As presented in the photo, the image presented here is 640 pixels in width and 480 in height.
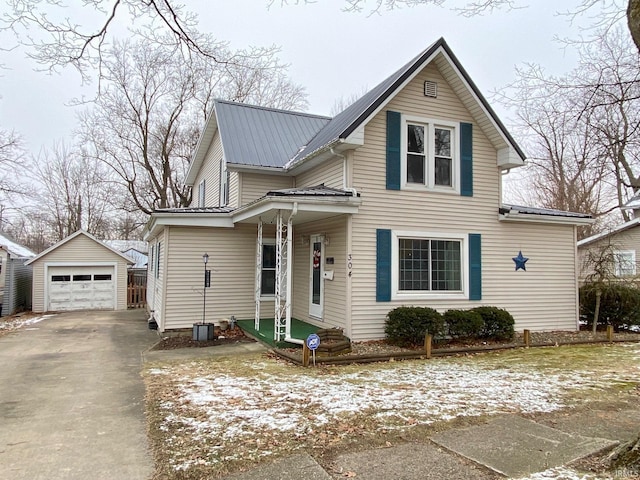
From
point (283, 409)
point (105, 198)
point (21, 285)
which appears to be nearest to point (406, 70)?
point (283, 409)

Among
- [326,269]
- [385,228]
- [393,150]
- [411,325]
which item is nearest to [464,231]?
[385,228]

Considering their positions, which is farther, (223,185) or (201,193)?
(201,193)

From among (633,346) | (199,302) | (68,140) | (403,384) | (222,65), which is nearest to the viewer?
(403,384)

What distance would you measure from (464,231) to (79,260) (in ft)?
54.7

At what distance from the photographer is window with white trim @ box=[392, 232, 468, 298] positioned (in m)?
9.98

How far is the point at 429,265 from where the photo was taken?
1030cm

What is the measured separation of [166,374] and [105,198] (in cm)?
2740

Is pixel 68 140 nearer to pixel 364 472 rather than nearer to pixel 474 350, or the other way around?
pixel 474 350

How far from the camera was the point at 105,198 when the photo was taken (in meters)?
31.0

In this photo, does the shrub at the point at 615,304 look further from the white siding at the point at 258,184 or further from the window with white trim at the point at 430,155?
the white siding at the point at 258,184

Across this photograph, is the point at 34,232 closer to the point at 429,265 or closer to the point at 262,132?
the point at 262,132

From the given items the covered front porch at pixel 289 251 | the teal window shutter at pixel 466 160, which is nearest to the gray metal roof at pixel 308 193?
the covered front porch at pixel 289 251

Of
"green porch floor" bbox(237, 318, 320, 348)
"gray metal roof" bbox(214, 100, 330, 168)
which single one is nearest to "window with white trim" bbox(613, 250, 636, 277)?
"green porch floor" bbox(237, 318, 320, 348)

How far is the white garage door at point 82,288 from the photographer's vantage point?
742 inches
